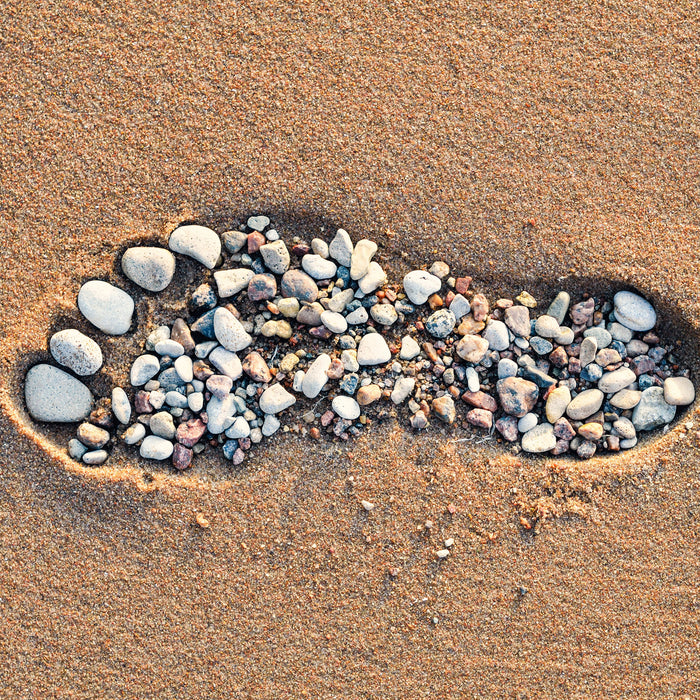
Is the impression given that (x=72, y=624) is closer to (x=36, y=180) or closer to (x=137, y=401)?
(x=137, y=401)

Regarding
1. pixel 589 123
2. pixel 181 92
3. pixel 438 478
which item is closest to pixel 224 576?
pixel 438 478

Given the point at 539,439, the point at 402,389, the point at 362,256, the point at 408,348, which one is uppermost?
the point at 362,256

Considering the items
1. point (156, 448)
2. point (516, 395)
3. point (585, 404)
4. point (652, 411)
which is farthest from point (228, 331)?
point (652, 411)

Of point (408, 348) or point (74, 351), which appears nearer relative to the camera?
point (74, 351)

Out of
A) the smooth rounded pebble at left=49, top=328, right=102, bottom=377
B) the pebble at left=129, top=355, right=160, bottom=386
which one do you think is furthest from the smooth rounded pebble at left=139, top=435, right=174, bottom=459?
the smooth rounded pebble at left=49, top=328, right=102, bottom=377

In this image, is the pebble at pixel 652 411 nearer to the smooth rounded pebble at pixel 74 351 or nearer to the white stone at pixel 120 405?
the white stone at pixel 120 405

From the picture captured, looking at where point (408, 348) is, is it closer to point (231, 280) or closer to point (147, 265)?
point (231, 280)
